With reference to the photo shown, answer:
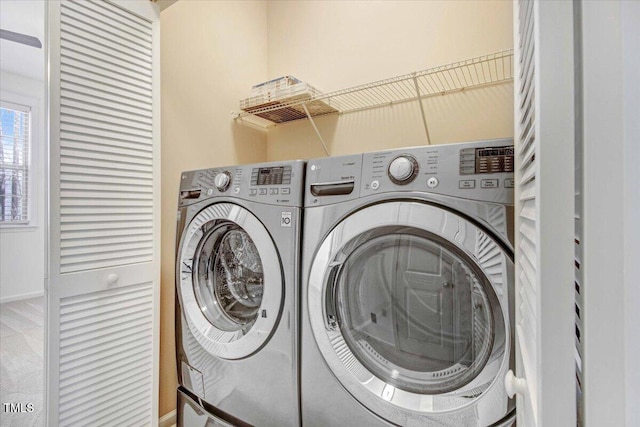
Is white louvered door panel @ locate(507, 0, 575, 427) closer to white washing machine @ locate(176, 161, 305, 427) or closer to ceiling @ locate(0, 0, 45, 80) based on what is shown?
white washing machine @ locate(176, 161, 305, 427)

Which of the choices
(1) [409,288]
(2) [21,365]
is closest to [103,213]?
(1) [409,288]

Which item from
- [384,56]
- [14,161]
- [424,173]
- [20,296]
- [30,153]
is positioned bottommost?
[20,296]

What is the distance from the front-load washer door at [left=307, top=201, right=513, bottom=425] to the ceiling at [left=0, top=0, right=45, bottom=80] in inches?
100

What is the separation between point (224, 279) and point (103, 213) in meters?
0.57

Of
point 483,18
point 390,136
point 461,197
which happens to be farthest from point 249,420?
point 483,18

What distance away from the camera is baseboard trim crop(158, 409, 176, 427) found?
58.6 inches

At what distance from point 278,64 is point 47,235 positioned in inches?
68.8

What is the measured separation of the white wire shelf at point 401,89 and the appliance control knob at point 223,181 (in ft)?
2.26

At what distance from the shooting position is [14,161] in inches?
132

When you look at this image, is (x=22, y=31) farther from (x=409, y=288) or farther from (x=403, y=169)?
(x=409, y=288)

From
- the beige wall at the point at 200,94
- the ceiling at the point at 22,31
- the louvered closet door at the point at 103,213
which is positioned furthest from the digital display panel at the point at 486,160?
the ceiling at the point at 22,31

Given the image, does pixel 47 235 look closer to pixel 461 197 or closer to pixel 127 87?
pixel 127 87

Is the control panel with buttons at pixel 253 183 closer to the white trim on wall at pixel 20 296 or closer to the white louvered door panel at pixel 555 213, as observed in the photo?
the white louvered door panel at pixel 555 213
